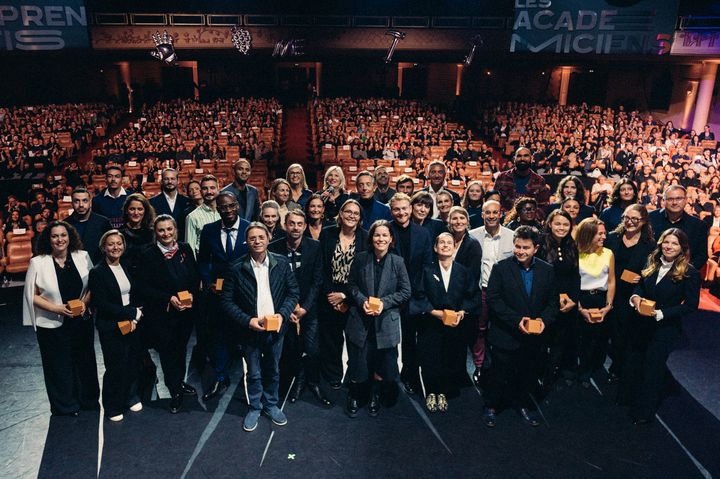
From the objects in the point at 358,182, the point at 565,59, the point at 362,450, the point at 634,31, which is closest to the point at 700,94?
the point at 634,31

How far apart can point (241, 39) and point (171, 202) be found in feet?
43.9

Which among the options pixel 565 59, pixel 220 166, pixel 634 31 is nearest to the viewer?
pixel 220 166

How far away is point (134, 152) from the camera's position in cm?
1017

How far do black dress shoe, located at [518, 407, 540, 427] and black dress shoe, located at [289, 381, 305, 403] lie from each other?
1.61 meters

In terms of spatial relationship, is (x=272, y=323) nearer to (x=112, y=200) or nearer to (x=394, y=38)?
(x=112, y=200)

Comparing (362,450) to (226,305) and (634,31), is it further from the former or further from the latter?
(634,31)

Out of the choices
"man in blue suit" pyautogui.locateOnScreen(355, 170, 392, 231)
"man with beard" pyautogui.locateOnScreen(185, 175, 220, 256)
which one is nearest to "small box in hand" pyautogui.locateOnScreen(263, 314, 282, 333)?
"man with beard" pyautogui.locateOnScreen(185, 175, 220, 256)

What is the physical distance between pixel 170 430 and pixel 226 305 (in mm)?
973

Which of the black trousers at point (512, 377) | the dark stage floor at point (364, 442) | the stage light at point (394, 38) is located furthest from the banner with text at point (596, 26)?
the black trousers at point (512, 377)

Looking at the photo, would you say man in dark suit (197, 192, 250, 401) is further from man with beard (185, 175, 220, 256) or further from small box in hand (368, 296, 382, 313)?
small box in hand (368, 296, 382, 313)

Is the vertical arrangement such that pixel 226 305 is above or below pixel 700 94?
below

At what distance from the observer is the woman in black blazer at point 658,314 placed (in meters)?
3.23

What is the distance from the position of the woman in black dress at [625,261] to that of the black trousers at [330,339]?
2.11m

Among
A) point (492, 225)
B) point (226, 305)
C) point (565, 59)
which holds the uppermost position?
point (565, 59)
